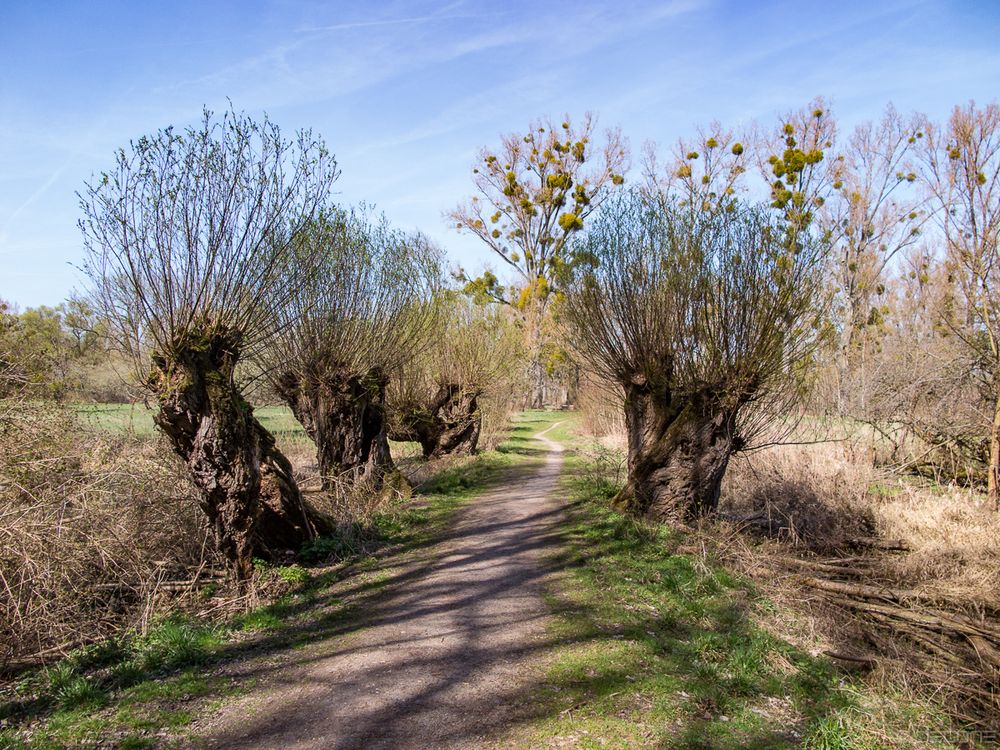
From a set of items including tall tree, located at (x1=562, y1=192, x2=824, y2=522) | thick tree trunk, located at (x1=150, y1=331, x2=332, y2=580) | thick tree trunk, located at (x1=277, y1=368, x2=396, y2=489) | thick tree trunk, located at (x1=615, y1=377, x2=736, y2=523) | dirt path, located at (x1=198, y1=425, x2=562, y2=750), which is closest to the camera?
dirt path, located at (x1=198, y1=425, x2=562, y2=750)

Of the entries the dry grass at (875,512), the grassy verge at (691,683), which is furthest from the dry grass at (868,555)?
the grassy verge at (691,683)

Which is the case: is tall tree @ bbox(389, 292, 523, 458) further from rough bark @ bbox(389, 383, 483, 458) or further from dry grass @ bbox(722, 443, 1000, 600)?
dry grass @ bbox(722, 443, 1000, 600)

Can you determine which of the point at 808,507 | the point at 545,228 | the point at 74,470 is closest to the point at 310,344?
the point at 74,470

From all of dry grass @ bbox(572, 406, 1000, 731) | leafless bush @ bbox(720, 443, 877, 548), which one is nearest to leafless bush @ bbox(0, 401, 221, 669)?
dry grass @ bbox(572, 406, 1000, 731)

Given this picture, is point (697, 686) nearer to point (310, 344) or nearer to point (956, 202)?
point (310, 344)

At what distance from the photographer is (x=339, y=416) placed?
13.9 meters

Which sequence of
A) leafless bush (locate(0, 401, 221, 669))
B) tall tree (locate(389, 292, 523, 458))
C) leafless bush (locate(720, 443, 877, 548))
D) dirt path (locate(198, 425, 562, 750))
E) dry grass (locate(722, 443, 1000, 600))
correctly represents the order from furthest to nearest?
1. tall tree (locate(389, 292, 523, 458))
2. leafless bush (locate(720, 443, 877, 548))
3. dry grass (locate(722, 443, 1000, 600))
4. leafless bush (locate(0, 401, 221, 669))
5. dirt path (locate(198, 425, 562, 750))

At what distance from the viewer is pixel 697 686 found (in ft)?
A: 18.1

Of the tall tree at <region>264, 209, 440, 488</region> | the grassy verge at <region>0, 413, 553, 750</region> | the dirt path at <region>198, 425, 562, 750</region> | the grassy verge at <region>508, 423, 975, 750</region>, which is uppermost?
the tall tree at <region>264, 209, 440, 488</region>

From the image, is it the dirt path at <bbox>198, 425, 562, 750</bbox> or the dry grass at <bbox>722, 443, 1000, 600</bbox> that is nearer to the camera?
the dirt path at <bbox>198, 425, 562, 750</bbox>

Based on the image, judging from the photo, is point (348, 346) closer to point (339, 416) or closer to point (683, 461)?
point (339, 416)

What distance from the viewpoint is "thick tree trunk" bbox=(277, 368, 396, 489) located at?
13578mm

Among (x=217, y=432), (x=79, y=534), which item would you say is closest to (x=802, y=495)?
(x=217, y=432)

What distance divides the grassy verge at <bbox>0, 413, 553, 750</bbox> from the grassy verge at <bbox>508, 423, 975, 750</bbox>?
8.89 feet
